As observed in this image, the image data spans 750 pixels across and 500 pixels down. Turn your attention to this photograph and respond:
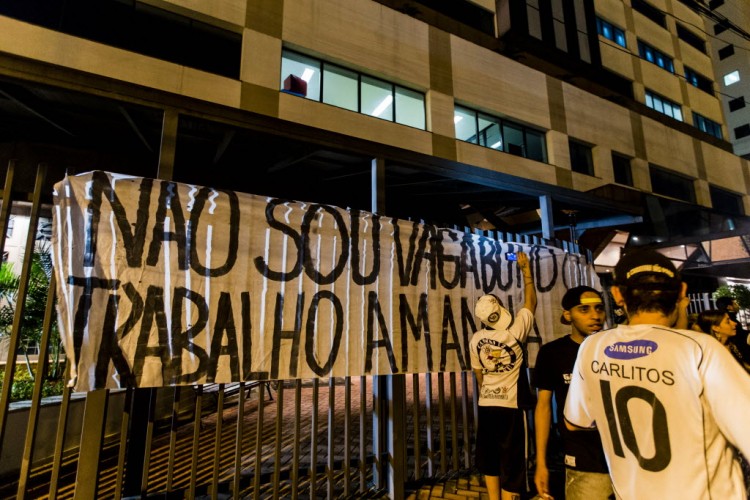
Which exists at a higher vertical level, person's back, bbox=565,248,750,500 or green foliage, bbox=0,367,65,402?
person's back, bbox=565,248,750,500

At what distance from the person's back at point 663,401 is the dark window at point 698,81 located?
82.4ft

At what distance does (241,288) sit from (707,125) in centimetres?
2605

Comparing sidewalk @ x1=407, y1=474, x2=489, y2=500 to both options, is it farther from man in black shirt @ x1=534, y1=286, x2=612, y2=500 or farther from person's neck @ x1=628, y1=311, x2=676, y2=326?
person's neck @ x1=628, y1=311, x2=676, y2=326

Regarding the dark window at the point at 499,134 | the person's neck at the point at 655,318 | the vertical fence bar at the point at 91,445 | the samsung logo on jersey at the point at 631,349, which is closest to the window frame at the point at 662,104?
the dark window at the point at 499,134

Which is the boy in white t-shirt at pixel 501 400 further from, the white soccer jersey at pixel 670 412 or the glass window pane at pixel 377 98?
the glass window pane at pixel 377 98

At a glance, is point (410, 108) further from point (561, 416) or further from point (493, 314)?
point (561, 416)

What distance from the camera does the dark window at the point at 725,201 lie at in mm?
17656

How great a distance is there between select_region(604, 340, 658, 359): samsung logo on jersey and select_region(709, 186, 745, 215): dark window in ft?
71.4

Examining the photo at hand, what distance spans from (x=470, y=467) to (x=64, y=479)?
483 centimetres

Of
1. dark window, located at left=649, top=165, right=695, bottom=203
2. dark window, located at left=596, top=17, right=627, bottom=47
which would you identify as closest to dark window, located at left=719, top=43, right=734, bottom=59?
dark window, located at left=596, top=17, right=627, bottom=47

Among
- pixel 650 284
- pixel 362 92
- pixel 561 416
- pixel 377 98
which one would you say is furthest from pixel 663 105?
pixel 650 284

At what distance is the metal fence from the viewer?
2660mm

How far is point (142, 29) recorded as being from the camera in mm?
8031

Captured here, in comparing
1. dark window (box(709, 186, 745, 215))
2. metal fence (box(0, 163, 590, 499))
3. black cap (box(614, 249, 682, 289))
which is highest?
dark window (box(709, 186, 745, 215))
